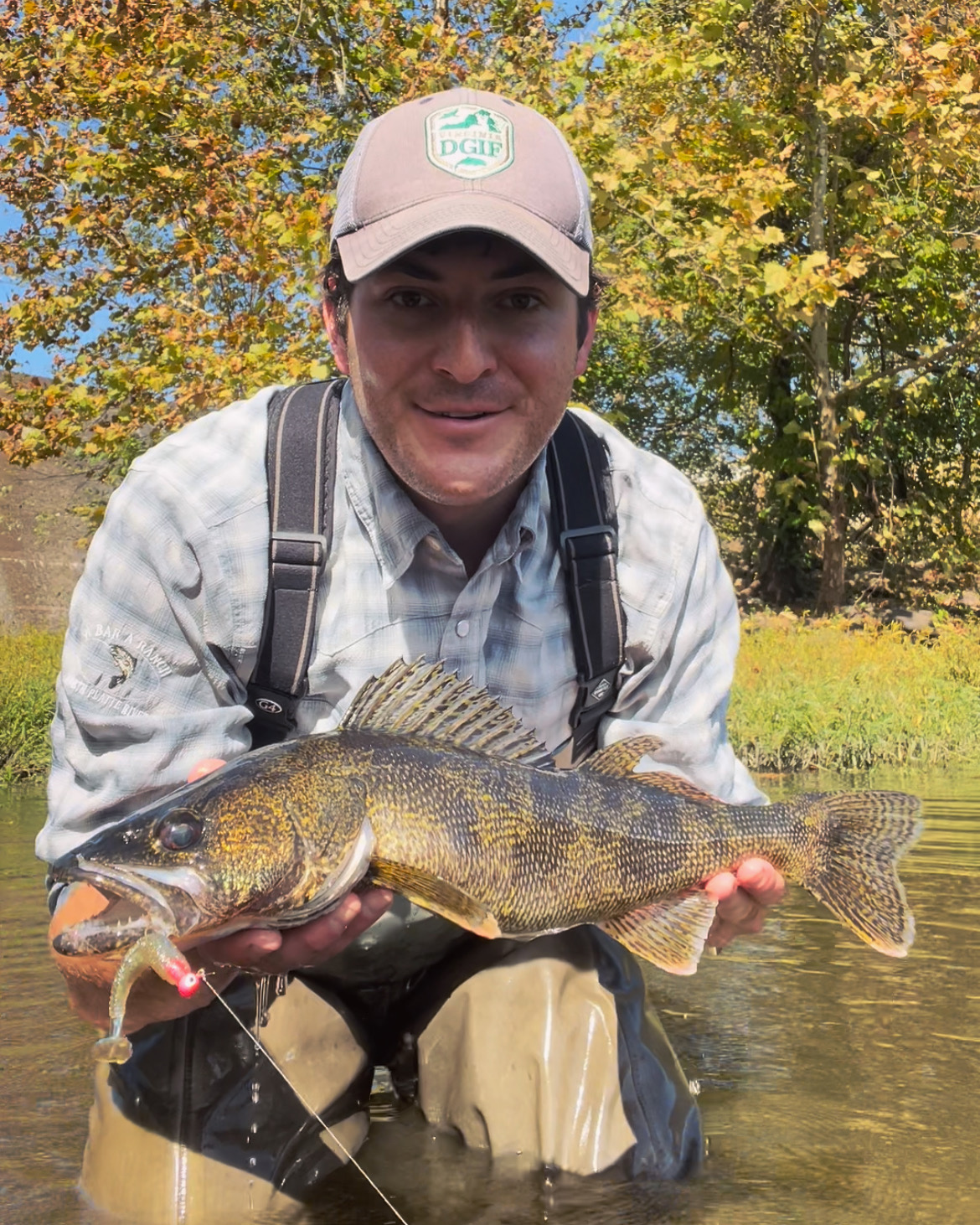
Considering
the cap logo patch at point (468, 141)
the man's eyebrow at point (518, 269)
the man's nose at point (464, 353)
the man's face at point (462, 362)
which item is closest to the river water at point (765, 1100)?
the man's face at point (462, 362)

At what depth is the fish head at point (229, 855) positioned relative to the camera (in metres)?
2.59

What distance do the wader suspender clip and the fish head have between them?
623 millimetres

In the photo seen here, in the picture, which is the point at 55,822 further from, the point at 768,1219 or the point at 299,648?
the point at 768,1219

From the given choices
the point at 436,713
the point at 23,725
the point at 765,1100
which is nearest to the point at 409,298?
the point at 436,713

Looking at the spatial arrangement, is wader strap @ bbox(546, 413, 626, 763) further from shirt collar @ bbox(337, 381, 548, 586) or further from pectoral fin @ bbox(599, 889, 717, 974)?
pectoral fin @ bbox(599, 889, 717, 974)

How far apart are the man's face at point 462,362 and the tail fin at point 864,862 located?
3.92 ft

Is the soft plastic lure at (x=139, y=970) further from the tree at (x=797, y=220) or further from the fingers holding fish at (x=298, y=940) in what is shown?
the tree at (x=797, y=220)

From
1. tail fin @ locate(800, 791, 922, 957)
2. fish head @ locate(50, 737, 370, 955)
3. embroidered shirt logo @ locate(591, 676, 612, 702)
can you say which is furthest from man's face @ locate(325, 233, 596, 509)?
tail fin @ locate(800, 791, 922, 957)

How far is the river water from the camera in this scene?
3.45m

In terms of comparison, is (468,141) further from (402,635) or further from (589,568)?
(402,635)

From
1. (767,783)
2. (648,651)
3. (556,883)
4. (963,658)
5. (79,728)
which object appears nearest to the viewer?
(556,883)

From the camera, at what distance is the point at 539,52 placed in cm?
1343

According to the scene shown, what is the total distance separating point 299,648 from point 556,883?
2.80 ft

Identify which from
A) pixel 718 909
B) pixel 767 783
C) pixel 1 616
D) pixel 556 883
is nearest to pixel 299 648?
pixel 556 883
